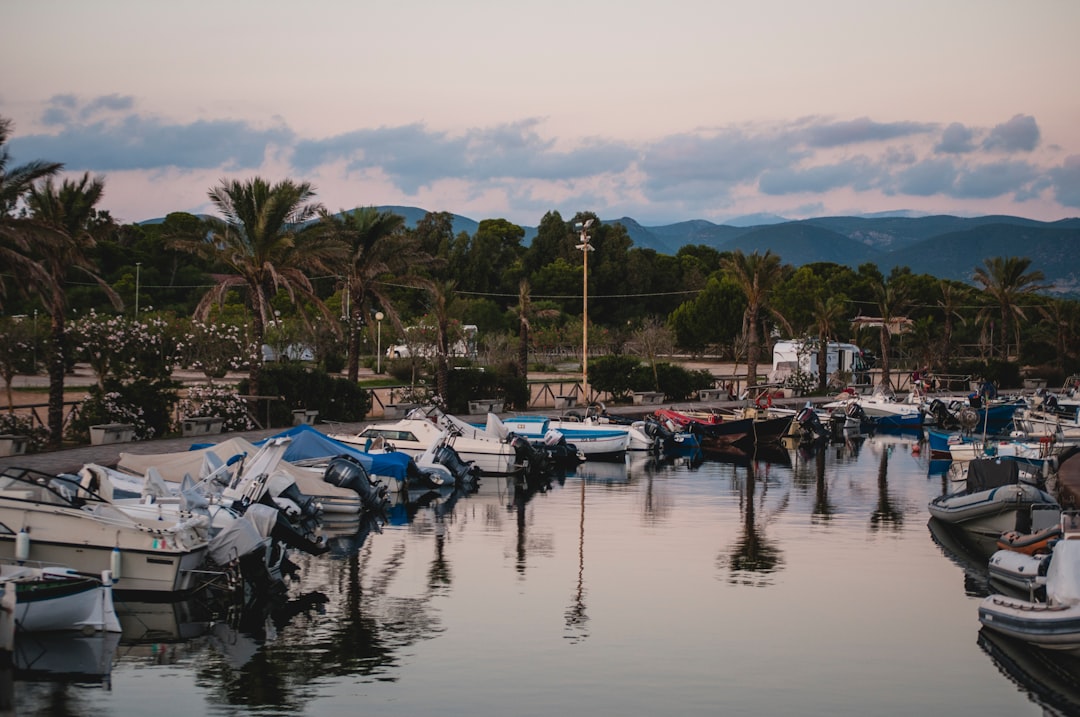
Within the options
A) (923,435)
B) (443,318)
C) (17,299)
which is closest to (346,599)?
(443,318)

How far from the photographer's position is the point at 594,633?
1831 cm

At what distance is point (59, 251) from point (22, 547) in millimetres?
17318

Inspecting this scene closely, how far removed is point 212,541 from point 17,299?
70078 millimetres

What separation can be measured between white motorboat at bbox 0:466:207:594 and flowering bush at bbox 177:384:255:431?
1949 centimetres

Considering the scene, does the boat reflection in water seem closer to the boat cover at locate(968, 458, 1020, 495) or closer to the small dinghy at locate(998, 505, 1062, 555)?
the small dinghy at locate(998, 505, 1062, 555)

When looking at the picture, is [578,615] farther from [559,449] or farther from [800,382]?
[800,382]

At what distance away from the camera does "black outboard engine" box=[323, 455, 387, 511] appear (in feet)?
92.8

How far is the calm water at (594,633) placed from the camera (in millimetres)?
14984

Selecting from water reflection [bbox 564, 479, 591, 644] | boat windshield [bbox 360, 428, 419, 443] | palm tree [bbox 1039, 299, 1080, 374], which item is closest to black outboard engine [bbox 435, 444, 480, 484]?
boat windshield [bbox 360, 428, 419, 443]

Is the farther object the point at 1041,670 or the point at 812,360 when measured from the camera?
the point at 812,360

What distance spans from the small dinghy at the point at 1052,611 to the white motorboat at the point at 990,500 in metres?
6.91

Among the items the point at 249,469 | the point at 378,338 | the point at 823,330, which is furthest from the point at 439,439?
the point at 823,330

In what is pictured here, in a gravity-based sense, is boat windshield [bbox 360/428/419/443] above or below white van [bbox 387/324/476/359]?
below

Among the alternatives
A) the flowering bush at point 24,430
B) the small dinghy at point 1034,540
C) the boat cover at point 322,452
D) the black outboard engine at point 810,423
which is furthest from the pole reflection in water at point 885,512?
the flowering bush at point 24,430
